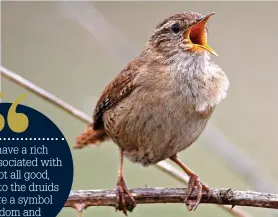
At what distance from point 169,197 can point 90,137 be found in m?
1.04

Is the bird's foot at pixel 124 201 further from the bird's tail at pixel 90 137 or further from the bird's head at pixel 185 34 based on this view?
the bird's head at pixel 185 34

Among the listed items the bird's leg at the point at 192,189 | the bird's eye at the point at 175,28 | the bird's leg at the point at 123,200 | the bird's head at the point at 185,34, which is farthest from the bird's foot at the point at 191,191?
the bird's eye at the point at 175,28

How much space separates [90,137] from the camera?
16.7ft

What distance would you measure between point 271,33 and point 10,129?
314cm

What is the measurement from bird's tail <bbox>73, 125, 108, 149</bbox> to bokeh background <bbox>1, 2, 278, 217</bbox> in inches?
7.7

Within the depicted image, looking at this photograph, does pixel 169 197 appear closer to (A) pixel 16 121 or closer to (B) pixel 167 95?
(B) pixel 167 95

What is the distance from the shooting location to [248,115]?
20.3 feet

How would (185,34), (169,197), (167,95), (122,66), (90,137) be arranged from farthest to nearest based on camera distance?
(122,66), (90,137), (185,34), (167,95), (169,197)

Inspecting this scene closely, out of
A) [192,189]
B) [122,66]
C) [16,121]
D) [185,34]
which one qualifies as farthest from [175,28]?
[122,66]

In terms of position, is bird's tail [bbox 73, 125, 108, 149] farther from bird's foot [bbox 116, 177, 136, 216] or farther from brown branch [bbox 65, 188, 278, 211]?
brown branch [bbox 65, 188, 278, 211]

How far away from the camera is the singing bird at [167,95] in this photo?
14.3 ft

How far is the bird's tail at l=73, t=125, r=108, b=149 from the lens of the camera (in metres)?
5.07

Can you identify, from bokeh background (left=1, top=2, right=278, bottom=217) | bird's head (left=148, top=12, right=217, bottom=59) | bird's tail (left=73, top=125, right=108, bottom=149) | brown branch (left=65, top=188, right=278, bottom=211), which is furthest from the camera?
bokeh background (left=1, top=2, right=278, bottom=217)

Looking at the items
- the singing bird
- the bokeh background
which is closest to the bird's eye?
the singing bird
